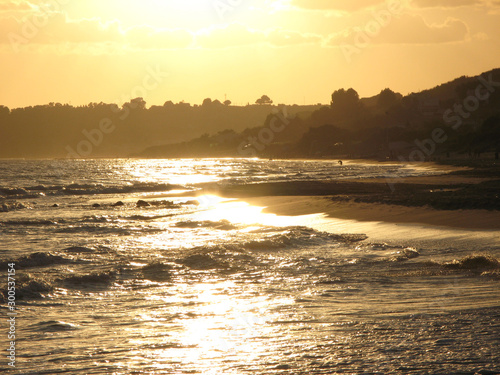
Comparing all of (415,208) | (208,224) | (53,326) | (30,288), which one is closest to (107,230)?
(208,224)

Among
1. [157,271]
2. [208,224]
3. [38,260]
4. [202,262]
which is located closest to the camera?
[157,271]

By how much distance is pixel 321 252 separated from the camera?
1695cm

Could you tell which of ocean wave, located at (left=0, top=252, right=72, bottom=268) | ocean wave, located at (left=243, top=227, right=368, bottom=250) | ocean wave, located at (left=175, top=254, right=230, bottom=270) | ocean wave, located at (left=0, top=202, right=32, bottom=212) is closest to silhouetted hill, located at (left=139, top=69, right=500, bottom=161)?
ocean wave, located at (left=0, top=202, right=32, bottom=212)

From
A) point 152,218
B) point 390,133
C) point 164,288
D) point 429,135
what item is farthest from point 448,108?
point 164,288

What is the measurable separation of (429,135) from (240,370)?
415ft

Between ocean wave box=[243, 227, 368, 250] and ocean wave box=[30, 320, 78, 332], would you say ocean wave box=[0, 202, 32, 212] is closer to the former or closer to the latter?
ocean wave box=[243, 227, 368, 250]

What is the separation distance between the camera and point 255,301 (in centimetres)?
1141

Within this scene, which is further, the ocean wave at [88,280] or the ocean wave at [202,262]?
the ocean wave at [202,262]

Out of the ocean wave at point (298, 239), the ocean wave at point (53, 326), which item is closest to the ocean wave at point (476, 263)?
the ocean wave at point (298, 239)

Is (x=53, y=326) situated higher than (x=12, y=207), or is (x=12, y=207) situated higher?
(x=12, y=207)

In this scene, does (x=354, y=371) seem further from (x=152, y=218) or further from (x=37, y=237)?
(x=152, y=218)

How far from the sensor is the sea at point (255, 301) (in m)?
7.96

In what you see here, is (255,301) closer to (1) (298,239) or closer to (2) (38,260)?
(2) (38,260)

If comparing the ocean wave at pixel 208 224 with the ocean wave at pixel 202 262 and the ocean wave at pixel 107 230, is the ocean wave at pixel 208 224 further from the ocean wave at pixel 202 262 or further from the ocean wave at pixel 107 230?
the ocean wave at pixel 202 262
